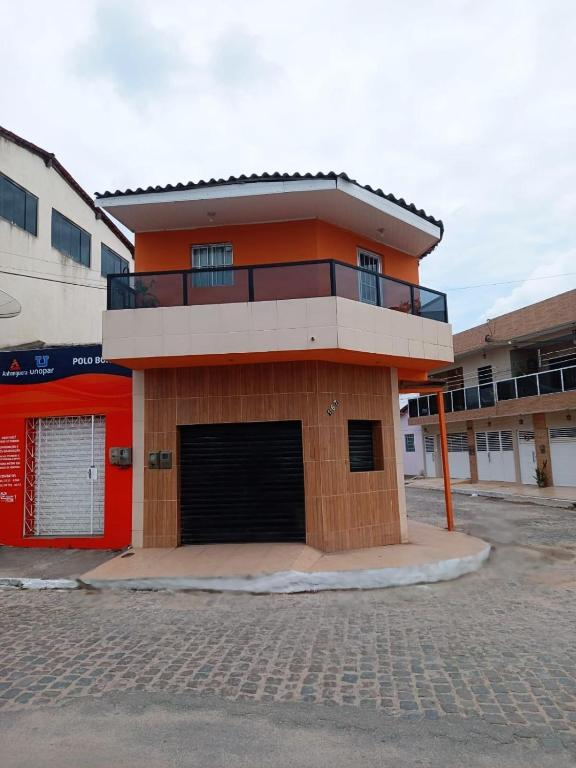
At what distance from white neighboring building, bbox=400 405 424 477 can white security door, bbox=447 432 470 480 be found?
2.58m

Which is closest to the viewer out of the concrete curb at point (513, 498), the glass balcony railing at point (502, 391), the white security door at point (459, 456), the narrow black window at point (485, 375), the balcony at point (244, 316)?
the balcony at point (244, 316)

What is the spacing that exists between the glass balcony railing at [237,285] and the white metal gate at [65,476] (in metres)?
2.53

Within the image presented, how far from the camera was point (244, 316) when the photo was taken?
8250 millimetres

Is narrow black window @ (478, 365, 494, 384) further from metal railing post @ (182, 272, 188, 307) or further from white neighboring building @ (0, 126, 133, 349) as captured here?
metal railing post @ (182, 272, 188, 307)

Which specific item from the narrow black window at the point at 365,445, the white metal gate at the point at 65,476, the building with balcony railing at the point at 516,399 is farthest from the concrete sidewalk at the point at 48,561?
the building with balcony railing at the point at 516,399

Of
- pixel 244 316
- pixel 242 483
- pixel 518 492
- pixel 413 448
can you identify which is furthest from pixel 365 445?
pixel 413 448

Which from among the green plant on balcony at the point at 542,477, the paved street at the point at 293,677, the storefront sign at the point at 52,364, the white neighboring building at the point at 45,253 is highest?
the white neighboring building at the point at 45,253

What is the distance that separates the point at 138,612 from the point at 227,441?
3.42m

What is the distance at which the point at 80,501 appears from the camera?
957 cm

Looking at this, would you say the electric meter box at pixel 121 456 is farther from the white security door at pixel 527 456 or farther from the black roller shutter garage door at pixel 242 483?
the white security door at pixel 527 456

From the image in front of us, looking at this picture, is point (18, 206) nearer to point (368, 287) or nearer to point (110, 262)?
point (110, 262)

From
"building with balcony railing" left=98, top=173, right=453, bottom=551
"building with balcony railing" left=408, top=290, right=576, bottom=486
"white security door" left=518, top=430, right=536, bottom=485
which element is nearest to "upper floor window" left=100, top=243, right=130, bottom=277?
"building with balcony railing" left=98, top=173, right=453, bottom=551

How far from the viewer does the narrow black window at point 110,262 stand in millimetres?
18705

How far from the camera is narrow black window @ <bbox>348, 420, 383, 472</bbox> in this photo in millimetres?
9609
